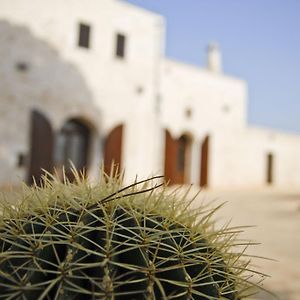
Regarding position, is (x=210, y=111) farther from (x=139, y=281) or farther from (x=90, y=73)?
(x=139, y=281)

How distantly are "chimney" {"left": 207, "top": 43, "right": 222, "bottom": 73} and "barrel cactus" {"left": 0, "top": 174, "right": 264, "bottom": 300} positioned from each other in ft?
59.6

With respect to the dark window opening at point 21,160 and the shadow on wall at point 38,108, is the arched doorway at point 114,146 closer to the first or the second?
the shadow on wall at point 38,108

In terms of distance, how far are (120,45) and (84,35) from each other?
131cm

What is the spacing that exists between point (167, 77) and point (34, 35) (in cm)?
568

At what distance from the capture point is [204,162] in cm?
1666

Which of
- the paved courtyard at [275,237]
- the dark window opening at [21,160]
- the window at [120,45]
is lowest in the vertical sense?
the paved courtyard at [275,237]

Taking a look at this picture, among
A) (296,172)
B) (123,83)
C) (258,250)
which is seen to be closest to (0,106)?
(123,83)

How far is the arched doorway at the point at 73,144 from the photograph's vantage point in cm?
1223

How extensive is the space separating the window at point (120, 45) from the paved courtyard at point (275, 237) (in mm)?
6041

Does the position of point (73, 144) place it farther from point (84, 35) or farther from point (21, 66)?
point (84, 35)

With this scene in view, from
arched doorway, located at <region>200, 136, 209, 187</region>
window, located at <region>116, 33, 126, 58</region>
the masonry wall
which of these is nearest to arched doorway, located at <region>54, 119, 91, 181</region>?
the masonry wall

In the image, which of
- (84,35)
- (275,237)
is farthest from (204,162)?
(275,237)

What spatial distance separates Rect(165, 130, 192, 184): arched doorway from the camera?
1456 centimetres

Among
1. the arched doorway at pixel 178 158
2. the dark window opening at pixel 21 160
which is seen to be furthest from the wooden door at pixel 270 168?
the dark window opening at pixel 21 160
